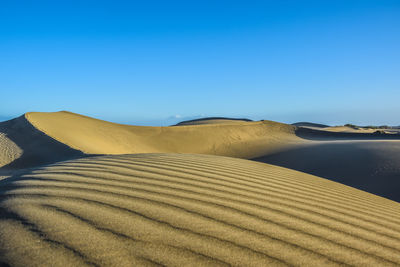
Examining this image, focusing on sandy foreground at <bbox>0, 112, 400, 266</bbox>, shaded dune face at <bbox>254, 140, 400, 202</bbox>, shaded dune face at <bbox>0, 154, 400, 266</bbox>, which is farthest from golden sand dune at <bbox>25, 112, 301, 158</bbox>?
shaded dune face at <bbox>0, 154, 400, 266</bbox>

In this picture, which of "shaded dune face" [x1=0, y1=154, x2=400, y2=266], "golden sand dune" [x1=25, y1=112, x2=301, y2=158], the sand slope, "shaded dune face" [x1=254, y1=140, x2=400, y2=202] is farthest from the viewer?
"golden sand dune" [x1=25, y1=112, x2=301, y2=158]

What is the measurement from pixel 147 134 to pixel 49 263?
37.7 ft

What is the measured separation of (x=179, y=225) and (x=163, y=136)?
36.4 feet

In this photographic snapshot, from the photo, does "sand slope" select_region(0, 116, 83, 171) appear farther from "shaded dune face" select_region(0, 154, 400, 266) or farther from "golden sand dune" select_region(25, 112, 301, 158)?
"shaded dune face" select_region(0, 154, 400, 266)

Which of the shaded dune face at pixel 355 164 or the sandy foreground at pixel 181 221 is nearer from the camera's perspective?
the sandy foreground at pixel 181 221

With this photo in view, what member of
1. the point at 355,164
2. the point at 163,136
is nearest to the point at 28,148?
the point at 163,136

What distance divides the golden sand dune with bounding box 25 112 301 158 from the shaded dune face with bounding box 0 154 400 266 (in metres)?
6.89

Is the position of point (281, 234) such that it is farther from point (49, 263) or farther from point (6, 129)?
point (6, 129)

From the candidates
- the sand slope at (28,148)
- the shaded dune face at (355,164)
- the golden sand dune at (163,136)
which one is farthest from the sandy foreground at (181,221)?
the golden sand dune at (163,136)

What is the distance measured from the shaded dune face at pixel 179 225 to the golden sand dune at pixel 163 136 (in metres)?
6.89

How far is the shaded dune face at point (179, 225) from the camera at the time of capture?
4.06 feet

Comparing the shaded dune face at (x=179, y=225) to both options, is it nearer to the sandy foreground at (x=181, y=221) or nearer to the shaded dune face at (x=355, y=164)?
the sandy foreground at (x=181, y=221)

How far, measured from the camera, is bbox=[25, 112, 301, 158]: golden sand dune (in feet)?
32.2

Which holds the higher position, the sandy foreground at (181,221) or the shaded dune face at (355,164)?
the sandy foreground at (181,221)
